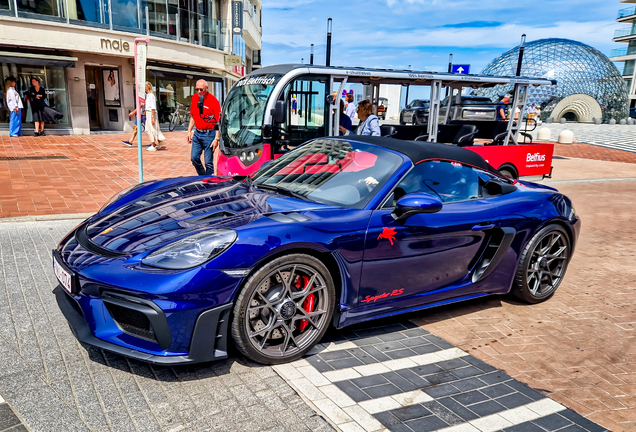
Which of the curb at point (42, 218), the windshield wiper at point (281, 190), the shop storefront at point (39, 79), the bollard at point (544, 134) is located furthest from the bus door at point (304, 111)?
the bollard at point (544, 134)

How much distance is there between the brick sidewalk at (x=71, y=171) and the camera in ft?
24.9

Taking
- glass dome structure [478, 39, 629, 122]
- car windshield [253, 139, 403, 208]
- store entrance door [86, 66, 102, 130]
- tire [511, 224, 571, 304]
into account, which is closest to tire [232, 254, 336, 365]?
car windshield [253, 139, 403, 208]

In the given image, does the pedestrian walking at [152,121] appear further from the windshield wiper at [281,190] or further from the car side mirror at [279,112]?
the windshield wiper at [281,190]

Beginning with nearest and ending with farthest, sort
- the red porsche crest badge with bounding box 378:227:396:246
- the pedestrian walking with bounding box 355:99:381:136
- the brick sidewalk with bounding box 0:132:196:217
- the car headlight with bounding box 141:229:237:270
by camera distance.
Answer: the car headlight with bounding box 141:229:237:270 → the red porsche crest badge with bounding box 378:227:396:246 → the brick sidewalk with bounding box 0:132:196:217 → the pedestrian walking with bounding box 355:99:381:136

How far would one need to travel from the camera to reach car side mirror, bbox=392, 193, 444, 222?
11.4 feet

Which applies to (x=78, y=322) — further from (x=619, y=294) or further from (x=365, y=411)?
(x=619, y=294)

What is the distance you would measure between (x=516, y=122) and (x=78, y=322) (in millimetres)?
11328

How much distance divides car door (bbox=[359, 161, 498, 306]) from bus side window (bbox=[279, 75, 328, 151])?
200 inches

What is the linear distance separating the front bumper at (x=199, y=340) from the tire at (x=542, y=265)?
2.80 m

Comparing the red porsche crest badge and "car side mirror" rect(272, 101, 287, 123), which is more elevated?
"car side mirror" rect(272, 101, 287, 123)

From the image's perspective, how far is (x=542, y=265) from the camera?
4.58 m

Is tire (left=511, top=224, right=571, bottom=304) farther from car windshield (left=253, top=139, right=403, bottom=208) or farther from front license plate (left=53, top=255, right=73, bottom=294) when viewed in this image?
front license plate (left=53, top=255, right=73, bottom=294)

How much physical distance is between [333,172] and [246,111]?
17.3 ft

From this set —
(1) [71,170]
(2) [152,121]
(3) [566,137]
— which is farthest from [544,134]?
(1) [71,170]
